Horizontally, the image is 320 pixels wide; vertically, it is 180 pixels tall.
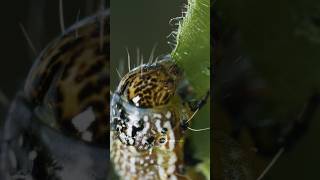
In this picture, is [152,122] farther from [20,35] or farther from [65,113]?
[20,35]

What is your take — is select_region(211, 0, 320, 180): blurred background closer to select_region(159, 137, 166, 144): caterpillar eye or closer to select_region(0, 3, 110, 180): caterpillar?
select_region(159, 137, 166, 144): caterpillar eye

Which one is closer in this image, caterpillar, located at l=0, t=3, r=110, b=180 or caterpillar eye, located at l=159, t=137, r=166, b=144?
caterpillar eye, located at l=159, t=137, r=166, b=144

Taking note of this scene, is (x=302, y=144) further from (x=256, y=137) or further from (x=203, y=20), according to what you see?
(x=203, y=20)

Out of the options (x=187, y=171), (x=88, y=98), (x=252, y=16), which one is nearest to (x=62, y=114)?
(x=88, y=98)

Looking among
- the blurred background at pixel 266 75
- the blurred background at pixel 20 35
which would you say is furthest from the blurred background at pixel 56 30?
the blurred background at pixel 266 75

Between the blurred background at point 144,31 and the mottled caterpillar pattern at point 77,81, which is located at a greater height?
the blurred background at point 144,31

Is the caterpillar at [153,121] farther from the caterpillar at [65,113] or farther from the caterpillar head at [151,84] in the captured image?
the caterpillar at [65,113]

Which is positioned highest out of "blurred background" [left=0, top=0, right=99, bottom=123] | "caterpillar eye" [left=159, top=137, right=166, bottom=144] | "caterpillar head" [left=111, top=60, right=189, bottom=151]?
"blurred background" [left=0, top=0, right=99, bottom=123]

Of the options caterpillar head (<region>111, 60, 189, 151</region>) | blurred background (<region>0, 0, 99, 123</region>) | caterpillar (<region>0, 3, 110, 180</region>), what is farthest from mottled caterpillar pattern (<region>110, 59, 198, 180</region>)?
blurred background (<region>0, 0, 99, 123</region>)
